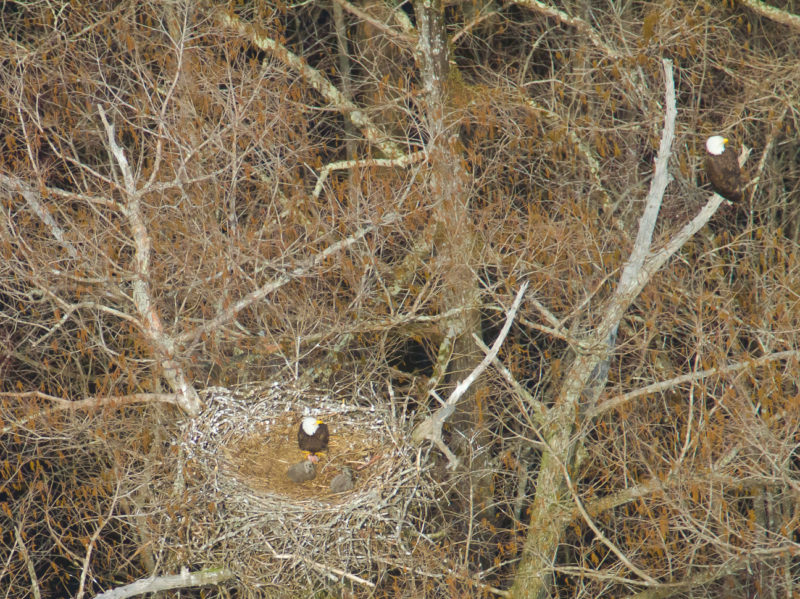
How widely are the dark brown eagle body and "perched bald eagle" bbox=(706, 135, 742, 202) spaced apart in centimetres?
422

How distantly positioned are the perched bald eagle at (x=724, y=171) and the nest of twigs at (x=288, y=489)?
12.0ft

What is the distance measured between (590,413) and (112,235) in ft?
Answer: 16.7

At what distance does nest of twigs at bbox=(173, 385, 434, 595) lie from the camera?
1023cm

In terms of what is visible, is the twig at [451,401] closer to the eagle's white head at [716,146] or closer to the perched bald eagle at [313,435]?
the perched bald eagle at [313,435]

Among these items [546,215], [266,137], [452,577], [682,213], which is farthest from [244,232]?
[682,213]

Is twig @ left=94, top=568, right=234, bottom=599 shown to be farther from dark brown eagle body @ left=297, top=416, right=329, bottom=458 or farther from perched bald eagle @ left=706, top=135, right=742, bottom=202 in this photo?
perched bald eagle @ left=706, top=135, right=742, bottom=202

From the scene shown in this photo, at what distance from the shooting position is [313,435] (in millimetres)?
10508

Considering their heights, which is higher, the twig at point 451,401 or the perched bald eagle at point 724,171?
the perched bald eagle at point 724,171

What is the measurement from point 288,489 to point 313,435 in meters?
0.55

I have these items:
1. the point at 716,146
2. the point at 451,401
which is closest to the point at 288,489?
the point at 451,401

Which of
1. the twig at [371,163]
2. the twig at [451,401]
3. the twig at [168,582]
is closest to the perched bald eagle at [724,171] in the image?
the twig at [451,401]

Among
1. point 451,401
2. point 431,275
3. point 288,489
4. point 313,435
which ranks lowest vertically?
point 288,489

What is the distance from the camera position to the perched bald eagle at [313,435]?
414 inches

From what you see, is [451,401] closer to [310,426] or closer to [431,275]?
[310,426]
